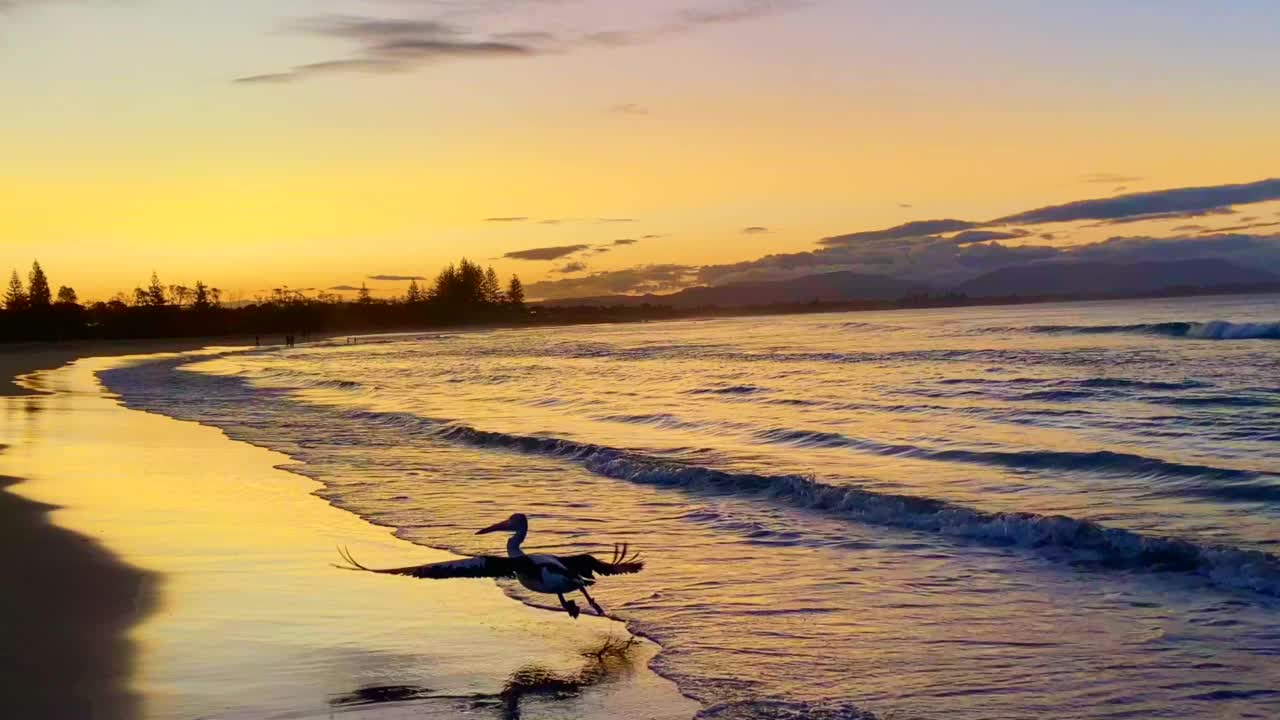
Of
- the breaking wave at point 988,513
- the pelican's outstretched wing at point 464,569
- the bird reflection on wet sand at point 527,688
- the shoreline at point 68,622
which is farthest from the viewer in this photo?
the breaking wave at point 988,513

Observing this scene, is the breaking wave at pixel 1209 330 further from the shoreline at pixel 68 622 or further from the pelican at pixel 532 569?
the shoreline at pixel 68 622

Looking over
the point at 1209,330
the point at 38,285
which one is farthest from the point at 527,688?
the point at 38,285

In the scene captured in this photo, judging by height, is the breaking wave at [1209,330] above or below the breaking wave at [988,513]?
above

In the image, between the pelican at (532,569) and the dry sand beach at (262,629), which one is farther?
the pelican at (532,569)

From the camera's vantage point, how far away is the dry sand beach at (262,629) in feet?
21.9

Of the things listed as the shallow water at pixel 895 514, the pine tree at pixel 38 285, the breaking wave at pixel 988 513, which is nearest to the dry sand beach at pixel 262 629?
the shallow water at pixel 895 514

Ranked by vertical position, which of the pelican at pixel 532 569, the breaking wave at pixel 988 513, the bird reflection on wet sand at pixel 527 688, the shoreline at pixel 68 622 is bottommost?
the breaking wave at pixel 988 513

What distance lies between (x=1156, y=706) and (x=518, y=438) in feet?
51.6

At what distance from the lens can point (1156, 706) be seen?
6574mm

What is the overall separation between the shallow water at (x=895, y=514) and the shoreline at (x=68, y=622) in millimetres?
3011

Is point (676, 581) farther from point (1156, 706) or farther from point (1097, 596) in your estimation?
point (1156, 706)

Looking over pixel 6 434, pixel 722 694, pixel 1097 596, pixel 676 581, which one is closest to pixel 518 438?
pixel 6 434

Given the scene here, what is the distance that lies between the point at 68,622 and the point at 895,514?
26.7 ft

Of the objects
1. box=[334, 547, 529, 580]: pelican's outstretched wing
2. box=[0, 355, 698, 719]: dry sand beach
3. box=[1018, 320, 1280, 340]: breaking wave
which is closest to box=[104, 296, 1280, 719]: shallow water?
box=[0, 355, 698, 719]: dry sand beach
